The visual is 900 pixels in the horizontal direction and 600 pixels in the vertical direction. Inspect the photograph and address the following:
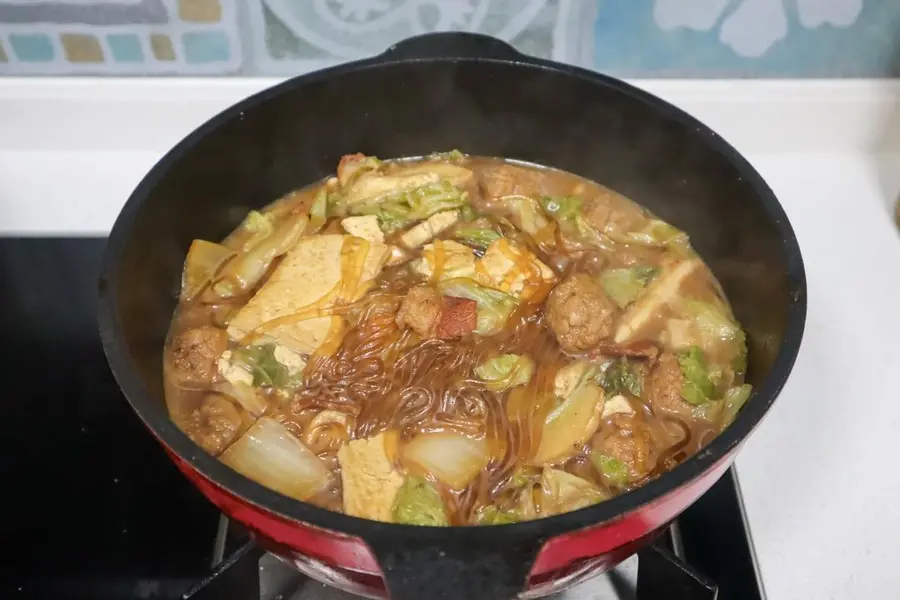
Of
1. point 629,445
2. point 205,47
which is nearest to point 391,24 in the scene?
point 205,47

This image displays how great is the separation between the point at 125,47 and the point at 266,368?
743mm

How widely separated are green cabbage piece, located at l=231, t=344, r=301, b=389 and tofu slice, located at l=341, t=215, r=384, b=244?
26 cm

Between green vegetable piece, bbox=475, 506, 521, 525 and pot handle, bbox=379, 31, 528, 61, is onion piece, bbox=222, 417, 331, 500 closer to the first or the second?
green vegetable piece, bbox=475, 506, 521, 525

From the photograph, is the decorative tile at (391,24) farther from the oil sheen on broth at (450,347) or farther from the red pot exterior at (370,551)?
the red pot exterior at (370,551)

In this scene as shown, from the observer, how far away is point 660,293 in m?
1.40

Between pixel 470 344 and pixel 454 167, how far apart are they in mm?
384

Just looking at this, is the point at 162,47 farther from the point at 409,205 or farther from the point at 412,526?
the point at 412,526

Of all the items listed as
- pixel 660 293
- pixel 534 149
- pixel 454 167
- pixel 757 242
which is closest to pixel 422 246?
pixel 454 167

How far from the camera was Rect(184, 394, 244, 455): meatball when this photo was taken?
47.2 inches

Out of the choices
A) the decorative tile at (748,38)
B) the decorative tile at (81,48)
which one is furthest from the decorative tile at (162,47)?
the decorative tile at (748,38)

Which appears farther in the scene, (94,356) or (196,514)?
(94,356)

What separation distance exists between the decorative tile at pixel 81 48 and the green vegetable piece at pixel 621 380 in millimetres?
1109

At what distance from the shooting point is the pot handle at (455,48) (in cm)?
142

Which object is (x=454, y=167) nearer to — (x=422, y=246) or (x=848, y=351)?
(x=422, y=246)
